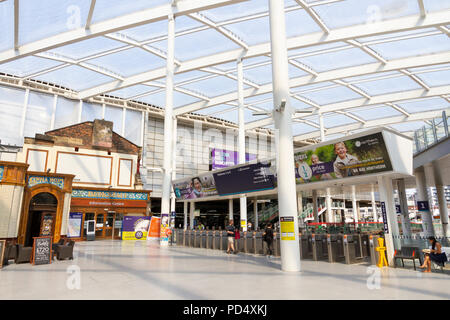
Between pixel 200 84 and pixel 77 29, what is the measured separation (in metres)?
11.6

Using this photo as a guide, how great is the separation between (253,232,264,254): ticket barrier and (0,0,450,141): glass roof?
12849 millimetres

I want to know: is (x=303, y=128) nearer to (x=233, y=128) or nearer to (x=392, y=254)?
(x=233, y=128)

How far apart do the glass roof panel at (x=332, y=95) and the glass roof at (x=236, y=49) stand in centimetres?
10

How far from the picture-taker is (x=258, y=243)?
13.8 meters

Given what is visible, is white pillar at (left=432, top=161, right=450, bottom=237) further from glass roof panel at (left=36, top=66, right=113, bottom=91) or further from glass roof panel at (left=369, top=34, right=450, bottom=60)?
glass roof panel at (left=36, top=66, right=113, bottom=91)

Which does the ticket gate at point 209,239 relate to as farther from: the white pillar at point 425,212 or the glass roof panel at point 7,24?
the glass roof panel at point 7,24

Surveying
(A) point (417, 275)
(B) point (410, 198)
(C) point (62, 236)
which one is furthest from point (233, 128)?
(B) point (410, 198)

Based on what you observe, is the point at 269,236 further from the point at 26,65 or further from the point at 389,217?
the point at 26,65

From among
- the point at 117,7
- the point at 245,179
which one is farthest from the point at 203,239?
the point at 117,7

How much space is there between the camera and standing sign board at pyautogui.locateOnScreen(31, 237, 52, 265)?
32.6ft

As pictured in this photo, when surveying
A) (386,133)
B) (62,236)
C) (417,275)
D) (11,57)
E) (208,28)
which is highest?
(208,28)

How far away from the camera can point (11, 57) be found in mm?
21031

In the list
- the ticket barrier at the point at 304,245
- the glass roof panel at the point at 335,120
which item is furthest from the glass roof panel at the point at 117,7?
the glass roof panel at the point at 335,120

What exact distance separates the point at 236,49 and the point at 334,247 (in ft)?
55.9
